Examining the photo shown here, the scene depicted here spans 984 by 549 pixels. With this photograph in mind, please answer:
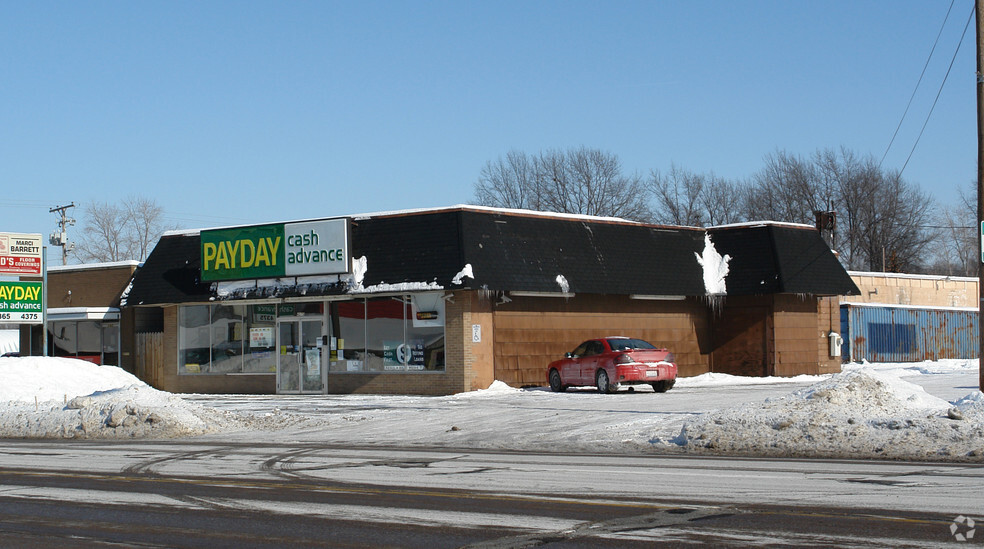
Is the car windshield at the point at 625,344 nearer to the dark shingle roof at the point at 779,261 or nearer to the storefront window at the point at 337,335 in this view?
the storefront window at the point at 337,335

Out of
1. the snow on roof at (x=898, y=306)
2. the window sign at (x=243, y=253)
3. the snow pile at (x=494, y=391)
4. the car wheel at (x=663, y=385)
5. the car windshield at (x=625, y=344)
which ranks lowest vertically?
the snow pile at (x=494, y=391)

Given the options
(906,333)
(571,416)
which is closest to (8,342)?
(906,333)

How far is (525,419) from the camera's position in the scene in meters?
20.5

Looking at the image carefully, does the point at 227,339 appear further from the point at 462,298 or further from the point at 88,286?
the point at 88,286

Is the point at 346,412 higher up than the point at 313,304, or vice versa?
the point at 313,304

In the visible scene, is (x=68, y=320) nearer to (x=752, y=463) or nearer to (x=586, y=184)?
(x=752, y=463)

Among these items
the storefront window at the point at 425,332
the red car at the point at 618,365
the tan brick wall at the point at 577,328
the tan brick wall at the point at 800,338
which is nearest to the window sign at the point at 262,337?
the storefront window at the point at 425,332

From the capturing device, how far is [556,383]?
28.6 metres

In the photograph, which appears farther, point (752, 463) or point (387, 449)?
point (387, 449)

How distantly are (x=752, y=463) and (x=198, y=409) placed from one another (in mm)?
12601

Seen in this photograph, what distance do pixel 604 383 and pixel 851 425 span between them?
1162cm

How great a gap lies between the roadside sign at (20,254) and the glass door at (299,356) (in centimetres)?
1316

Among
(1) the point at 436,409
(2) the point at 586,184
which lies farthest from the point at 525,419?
(2) the point at 586,184

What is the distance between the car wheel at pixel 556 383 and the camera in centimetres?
2847
